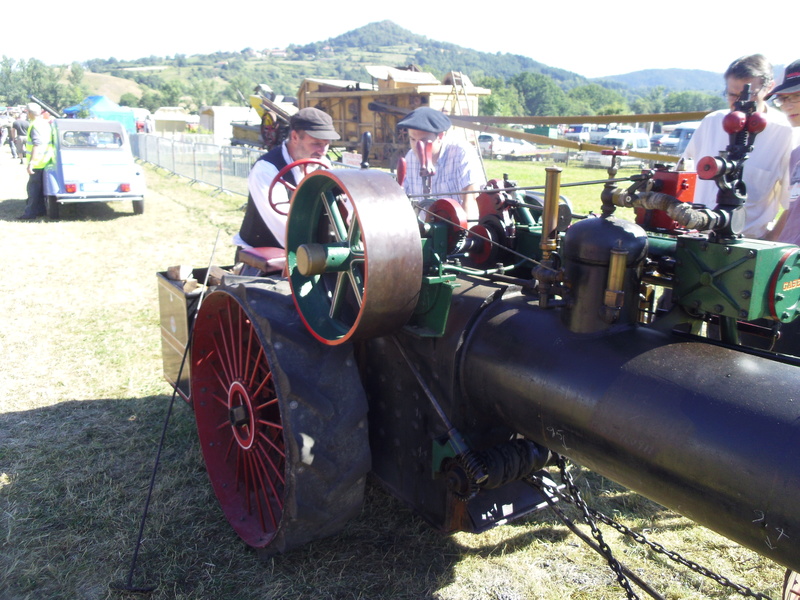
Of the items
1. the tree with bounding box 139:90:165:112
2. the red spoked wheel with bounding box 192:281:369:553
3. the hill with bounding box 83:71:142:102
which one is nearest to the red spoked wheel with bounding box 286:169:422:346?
the red spoked wheel with bounding box 192:281:369:553

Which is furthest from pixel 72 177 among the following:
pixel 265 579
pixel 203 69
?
pixel 203 69

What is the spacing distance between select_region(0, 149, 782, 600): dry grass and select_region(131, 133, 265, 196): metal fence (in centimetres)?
976

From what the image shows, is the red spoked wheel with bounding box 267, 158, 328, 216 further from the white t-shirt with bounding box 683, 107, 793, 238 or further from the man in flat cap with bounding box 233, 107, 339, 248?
the white t-shirt with bounding box 683, 107, 793, 238

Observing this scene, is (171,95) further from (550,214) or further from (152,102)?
(550,214)

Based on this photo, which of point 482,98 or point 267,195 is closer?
point 267,195

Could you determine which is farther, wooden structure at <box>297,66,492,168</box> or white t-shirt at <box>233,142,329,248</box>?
wooden structure at <box>297,66,492,168</box>

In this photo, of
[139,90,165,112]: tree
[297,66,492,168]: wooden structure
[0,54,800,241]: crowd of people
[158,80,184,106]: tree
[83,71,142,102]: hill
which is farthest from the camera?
[83,71,142,102]: hill

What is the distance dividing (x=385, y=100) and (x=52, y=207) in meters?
8.65

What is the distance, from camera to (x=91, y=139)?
11.4 m

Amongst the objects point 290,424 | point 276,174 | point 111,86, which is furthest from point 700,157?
point 111,86

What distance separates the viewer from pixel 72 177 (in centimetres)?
1090

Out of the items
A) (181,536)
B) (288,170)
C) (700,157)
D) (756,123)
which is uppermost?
(756,123)

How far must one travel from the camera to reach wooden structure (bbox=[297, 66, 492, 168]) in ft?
50.2

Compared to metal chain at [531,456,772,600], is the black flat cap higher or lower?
higher
